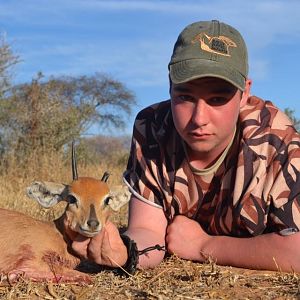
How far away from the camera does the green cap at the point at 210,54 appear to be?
411 centimetres

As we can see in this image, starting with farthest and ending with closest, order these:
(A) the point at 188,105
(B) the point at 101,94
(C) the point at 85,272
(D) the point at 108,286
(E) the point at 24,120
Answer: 1. (B) the point at 101,94
2. (E) the point at 24,120
3. (C) the point at 85,272
4. (A) the point at 188,105
5. (D) the point at 108,286

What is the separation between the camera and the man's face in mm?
4168

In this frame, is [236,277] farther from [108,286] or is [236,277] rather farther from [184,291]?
[108,286]

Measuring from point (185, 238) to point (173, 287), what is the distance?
1.15 meters

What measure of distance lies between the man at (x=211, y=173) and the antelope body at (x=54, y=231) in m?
0.19

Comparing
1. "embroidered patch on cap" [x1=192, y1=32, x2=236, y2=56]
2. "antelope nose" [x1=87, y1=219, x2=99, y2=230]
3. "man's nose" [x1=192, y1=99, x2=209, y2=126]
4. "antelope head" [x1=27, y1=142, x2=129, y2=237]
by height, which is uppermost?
"embroidered patch on cap" [x1=192, y1=32, x2=236, y2=56]

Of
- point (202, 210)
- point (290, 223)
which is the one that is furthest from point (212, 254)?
point (290, 223)

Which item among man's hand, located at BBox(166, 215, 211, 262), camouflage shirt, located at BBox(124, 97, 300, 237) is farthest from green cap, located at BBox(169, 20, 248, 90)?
man's hand, located at BBox(166, 215, 211, 262)

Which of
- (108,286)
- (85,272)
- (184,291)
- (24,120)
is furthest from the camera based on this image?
(24,120)

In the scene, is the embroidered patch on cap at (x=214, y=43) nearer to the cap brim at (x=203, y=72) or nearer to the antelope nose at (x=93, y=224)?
the cap brim at (x=203, y=72)

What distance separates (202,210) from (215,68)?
4.21 feet

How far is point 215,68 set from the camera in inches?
162

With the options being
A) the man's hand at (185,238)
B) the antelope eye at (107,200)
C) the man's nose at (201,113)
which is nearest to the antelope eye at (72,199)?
the antelope eye at (107,200)

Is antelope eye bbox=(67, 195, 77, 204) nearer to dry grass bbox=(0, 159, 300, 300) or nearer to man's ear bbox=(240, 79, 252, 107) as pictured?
dry grass bbox=(0, 159, 300, 300)
